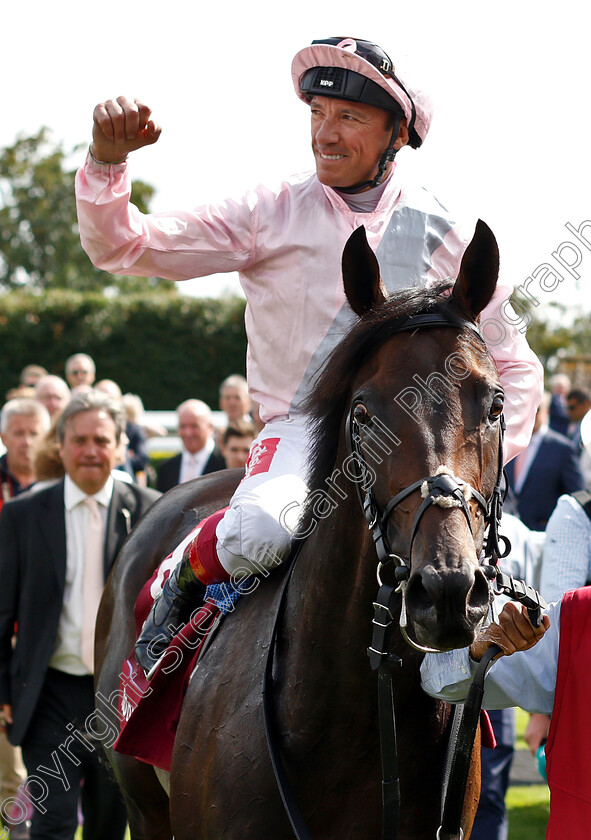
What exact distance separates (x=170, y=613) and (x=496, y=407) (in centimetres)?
147

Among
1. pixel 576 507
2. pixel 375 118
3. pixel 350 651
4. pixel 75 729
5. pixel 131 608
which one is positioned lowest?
pixel 75 729

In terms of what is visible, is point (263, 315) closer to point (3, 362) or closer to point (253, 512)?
point (253, 512)

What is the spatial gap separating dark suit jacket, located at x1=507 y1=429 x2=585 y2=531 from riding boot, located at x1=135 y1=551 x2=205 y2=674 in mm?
4809

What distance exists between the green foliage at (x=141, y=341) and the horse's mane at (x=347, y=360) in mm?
Result: 20814

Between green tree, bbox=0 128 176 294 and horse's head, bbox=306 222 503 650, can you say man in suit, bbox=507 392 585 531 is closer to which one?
horse's head, bbox=306 222 503 650

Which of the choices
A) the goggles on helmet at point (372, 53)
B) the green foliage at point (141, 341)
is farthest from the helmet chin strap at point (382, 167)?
the green foliage at point (141, 341)

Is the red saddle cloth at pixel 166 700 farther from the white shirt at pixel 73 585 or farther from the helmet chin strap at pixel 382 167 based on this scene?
the white shirt at pixel 73 585

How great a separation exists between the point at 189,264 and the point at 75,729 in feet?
8.81

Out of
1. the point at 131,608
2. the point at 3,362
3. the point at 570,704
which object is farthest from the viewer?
the point at 3,362

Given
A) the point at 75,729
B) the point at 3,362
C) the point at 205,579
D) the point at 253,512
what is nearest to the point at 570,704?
the point at 253,512

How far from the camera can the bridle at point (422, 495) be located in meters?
2.03

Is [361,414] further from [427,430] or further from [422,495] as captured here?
[422,495]

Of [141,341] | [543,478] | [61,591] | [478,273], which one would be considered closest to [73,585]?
[61,591]

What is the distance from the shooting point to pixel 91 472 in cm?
502
